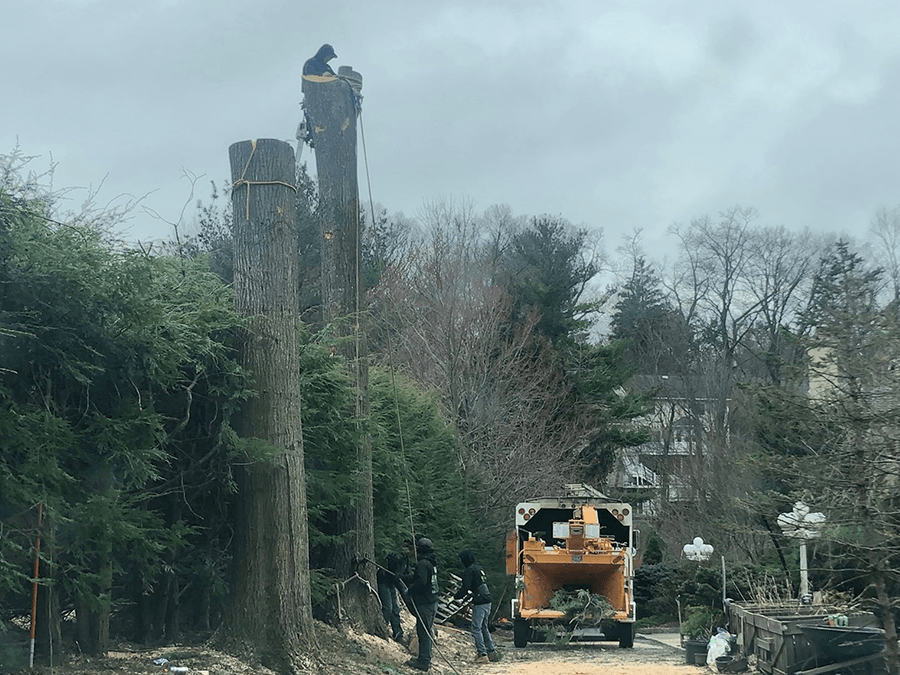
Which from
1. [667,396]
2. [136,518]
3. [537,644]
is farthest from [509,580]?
[667,396]

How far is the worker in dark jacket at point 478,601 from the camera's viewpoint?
15.4 meters

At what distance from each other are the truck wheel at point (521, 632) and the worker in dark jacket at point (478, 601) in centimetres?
338

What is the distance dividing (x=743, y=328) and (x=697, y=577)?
88.9 ft

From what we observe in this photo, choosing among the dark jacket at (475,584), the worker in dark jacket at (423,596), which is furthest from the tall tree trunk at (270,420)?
the dark jacket at (475,584)

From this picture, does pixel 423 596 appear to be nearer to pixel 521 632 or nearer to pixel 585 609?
pixel 585 609

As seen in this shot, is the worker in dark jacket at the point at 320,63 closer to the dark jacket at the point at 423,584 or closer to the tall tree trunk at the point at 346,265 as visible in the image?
the tall tree trunk at the point at 346,265

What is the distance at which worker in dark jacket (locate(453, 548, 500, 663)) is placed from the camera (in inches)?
606

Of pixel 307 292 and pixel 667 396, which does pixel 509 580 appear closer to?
pixel 307 292

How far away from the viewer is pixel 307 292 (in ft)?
99.8

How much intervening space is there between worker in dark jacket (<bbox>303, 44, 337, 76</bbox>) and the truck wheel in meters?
10.5

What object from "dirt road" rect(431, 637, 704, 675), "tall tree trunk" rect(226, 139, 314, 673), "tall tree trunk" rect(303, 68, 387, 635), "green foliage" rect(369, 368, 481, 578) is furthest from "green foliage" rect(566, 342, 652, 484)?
"tall tree trunk" rect(226, 139, 314, 673)

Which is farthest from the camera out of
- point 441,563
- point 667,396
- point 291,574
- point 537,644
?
point 667,396

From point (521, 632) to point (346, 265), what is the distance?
27.3 feet

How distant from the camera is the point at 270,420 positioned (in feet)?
35.0
